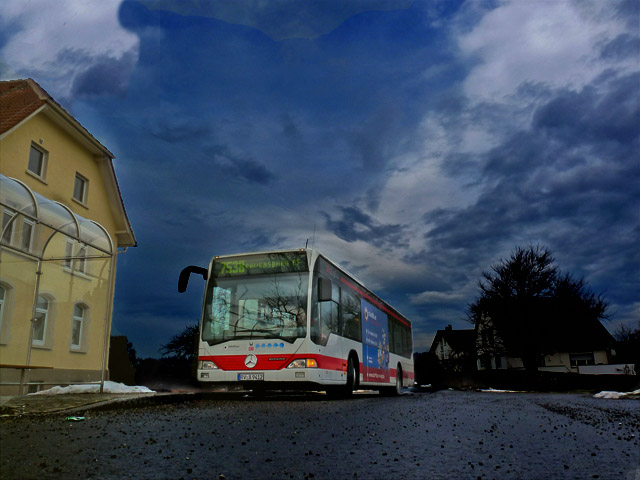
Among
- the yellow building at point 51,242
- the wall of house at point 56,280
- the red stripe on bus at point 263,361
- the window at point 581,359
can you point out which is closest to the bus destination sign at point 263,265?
the red stripe on bus at point 263,361

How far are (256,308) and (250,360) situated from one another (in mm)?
1135

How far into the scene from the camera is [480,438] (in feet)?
19.0

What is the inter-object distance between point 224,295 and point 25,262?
173 inches

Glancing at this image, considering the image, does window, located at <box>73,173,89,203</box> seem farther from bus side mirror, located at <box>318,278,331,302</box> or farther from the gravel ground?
the gravel ground

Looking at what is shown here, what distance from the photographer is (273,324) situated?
12.2 m

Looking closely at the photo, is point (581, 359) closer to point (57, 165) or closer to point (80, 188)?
point (80, 188)

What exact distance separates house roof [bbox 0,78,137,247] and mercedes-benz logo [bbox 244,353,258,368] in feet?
32.9

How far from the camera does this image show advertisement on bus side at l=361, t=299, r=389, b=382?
15930mm

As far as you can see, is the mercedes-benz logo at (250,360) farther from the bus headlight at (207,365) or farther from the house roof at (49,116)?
the house roof at (49,116)

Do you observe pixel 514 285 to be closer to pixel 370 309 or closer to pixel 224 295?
pixel 370 309

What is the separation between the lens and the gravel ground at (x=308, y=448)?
379 cm

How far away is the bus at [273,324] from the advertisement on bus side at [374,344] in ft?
5.52

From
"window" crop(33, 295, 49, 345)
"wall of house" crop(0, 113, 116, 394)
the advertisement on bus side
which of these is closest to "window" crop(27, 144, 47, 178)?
"wall of house" crop(0, 113, 116, 394)

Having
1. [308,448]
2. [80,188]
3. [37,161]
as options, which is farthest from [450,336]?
[308,448]
